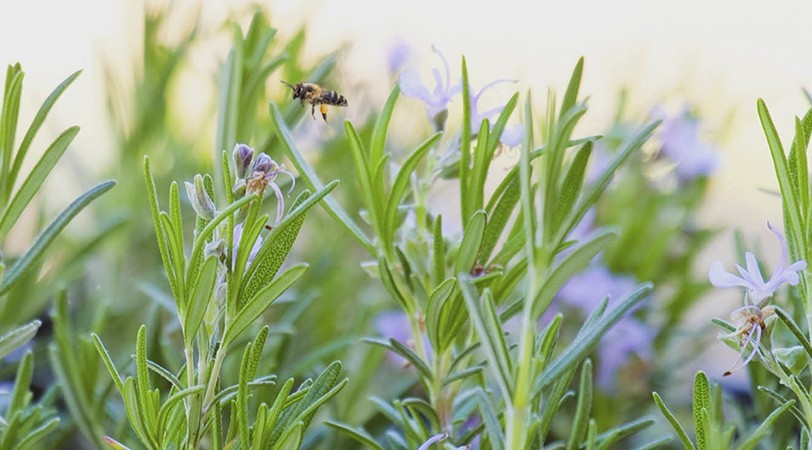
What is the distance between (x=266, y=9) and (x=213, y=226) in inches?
22.5

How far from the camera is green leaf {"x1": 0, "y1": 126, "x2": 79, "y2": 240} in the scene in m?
0.37

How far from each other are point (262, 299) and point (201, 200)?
43mm

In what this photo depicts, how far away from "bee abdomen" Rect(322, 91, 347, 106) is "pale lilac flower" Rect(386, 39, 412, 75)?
0.37 metres

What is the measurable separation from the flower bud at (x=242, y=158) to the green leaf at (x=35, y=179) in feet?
0.25

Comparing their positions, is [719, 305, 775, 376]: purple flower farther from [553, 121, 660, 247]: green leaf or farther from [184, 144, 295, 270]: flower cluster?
[184, 144, 295, 270]: flower cluster

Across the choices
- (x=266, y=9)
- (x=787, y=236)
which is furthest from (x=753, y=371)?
(x=266, y=9)

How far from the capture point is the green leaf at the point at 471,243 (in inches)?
14.6

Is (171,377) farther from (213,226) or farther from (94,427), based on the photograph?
(94,427)

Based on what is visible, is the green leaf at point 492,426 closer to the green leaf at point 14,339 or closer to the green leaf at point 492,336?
the green leaf at point 492,336

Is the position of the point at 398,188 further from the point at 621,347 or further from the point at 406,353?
the point at 621,347

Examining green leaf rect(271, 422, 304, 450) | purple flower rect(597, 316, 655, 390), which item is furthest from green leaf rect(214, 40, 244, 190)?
purple flower rect(597, 316, 655, 390)

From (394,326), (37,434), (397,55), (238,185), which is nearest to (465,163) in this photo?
(238,185)

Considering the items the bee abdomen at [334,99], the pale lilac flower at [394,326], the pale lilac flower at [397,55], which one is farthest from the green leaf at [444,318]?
→ the pale lilac flower at [397,55]

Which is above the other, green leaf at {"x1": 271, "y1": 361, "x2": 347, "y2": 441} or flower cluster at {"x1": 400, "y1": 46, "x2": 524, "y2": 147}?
flower cluster at {"x1": 400, "y1": 46, "x2": 524, "y2": 147}
